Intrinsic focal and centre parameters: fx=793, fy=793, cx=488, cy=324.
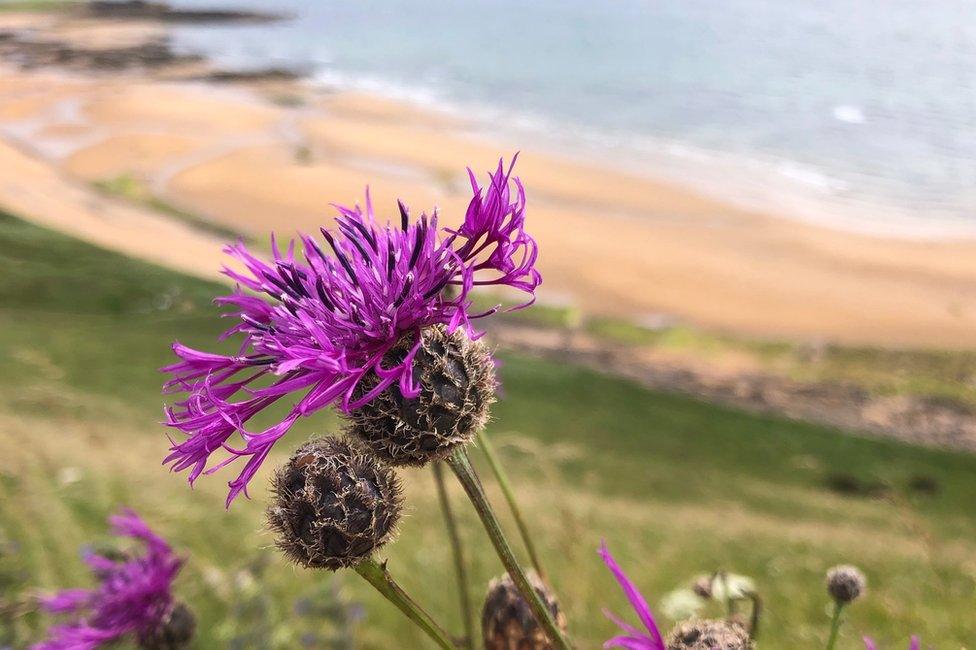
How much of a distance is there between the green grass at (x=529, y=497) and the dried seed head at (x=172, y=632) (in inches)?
40.7

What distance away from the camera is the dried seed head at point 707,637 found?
4.42 ft

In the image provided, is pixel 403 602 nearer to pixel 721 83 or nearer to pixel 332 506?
pixel 332 506

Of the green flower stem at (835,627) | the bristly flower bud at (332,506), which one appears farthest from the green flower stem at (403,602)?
the green flower stem at (835,627)

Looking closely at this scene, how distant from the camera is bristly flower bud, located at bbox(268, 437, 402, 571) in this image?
4.55ft

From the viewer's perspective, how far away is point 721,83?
37.2 meters

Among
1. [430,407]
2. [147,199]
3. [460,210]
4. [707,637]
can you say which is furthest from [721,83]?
[707,637]

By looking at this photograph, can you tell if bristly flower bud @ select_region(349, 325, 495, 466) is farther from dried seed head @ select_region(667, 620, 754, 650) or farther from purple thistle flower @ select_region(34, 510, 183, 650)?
purple thistle flower @ select_region(34, 510, 183, 650)

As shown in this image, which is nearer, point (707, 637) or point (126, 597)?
point (707, 637)

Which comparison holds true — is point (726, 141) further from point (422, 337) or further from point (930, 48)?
point (422, 337)

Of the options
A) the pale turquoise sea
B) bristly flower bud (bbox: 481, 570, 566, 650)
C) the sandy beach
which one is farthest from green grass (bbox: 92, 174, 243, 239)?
bristly flower bud (bbox: 481, 570, 566, 650)

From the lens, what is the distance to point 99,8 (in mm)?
61344

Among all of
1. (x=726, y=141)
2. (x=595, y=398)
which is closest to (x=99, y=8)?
(x=726, y=141)

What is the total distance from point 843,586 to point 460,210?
22.3 meters

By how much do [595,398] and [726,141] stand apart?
823 inches
